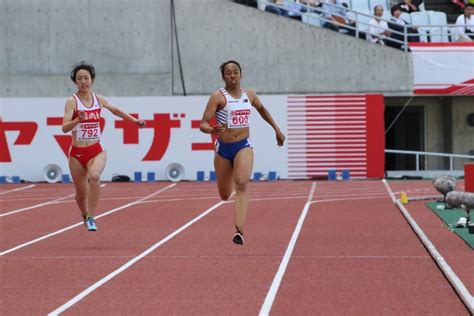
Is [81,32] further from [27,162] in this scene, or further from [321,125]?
[321,125]

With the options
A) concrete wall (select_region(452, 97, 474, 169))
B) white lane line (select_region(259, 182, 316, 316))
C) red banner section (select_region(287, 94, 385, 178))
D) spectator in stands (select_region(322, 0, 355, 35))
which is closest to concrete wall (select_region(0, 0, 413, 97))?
spectator in stands (select_region(322, 0, 355, 35))

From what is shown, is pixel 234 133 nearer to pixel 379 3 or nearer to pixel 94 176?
pixel 94 176

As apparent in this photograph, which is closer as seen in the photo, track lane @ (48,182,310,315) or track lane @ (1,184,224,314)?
track lane @ (48,182,310,315)

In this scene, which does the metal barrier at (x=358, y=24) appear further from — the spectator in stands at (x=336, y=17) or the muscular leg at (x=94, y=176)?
the muscular leg at (x=94, y=176)

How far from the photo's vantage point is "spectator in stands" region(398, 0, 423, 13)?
3155 cm

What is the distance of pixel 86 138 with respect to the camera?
13570mm

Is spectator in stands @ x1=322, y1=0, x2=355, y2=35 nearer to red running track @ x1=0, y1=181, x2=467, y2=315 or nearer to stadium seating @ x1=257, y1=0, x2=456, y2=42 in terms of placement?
stadium seating @ x1=257, y1=0, x2=456, y2=42

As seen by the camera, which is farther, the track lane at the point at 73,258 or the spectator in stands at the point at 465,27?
the spectator in stands at the point at 465,27

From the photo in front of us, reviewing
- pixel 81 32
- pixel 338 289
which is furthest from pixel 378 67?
pixel 338 289

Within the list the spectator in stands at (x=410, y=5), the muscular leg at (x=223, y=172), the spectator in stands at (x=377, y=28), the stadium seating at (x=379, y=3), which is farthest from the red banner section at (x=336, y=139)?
the muscular leg at (x=223, y=172)

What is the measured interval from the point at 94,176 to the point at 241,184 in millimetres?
1837

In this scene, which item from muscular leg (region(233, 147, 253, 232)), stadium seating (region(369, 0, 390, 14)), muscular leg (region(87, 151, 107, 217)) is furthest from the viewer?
stadium seating (region(369, 0, 390, 14))

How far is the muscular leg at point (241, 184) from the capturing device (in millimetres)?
12445

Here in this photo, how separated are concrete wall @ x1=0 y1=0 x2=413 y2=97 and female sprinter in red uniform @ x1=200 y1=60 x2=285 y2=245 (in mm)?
17152
